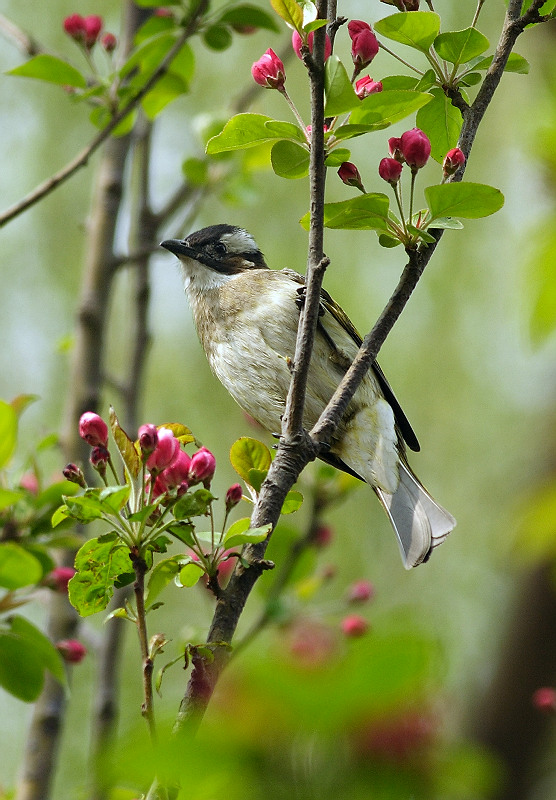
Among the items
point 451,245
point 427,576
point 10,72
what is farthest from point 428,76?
point 451,245

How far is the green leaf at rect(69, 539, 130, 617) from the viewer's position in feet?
7.48

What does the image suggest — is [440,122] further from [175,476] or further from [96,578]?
[96,578]

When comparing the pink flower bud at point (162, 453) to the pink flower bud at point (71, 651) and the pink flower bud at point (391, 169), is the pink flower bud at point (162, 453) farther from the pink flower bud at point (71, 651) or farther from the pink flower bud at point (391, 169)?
the pink flower bud at point (71, 651)

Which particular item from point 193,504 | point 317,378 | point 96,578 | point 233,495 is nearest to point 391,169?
point 233,495

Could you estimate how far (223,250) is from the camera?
543cm

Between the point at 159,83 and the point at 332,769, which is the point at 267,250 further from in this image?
the point at 332,769

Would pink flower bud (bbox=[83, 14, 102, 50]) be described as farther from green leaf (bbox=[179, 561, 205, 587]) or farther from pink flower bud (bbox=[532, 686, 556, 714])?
pink flower bud (bbox=[532, 686, 556, 714])

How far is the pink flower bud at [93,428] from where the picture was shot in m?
2.40

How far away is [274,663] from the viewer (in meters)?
1.07

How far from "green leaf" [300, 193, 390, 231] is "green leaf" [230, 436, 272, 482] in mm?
683

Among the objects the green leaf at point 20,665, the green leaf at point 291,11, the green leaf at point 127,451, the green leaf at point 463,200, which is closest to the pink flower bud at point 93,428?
the green leaf at point 127,451

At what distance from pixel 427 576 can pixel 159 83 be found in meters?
8.20

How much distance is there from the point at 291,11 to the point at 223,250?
9.95ft

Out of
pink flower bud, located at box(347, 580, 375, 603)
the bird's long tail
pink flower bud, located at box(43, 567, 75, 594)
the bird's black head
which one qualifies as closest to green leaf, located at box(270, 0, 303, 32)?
pink flower bud, located at box(43, 567, 75, 594)
